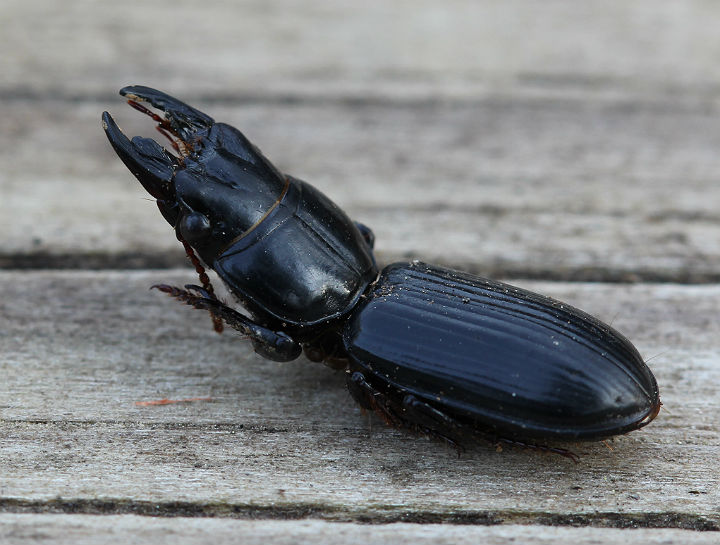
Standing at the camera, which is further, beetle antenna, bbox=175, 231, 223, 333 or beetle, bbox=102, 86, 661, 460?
beetle antenna, bbox=175, 231, 223, 333

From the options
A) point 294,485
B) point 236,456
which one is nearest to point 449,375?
point 294,485

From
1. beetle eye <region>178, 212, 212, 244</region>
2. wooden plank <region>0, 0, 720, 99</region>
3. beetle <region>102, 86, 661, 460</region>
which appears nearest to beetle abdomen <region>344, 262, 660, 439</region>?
beetle <region>102, 86, 661, 460</region>

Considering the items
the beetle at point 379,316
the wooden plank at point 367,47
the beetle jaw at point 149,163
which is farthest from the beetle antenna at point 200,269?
the wooden plank at point 367,47

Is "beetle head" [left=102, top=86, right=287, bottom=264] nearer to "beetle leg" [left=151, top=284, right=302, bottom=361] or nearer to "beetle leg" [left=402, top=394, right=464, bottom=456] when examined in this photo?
"beetle leg" [left=151, top=284, right=302, bottom=361]

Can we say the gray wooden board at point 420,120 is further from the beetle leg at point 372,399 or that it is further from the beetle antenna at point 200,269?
the beetle leg at point 372,399

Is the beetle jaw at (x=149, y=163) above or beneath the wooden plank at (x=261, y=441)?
above

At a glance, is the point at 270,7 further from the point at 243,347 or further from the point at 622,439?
the point at 622,439

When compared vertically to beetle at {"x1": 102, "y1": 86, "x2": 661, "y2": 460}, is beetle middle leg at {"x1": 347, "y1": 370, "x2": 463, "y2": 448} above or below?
below
